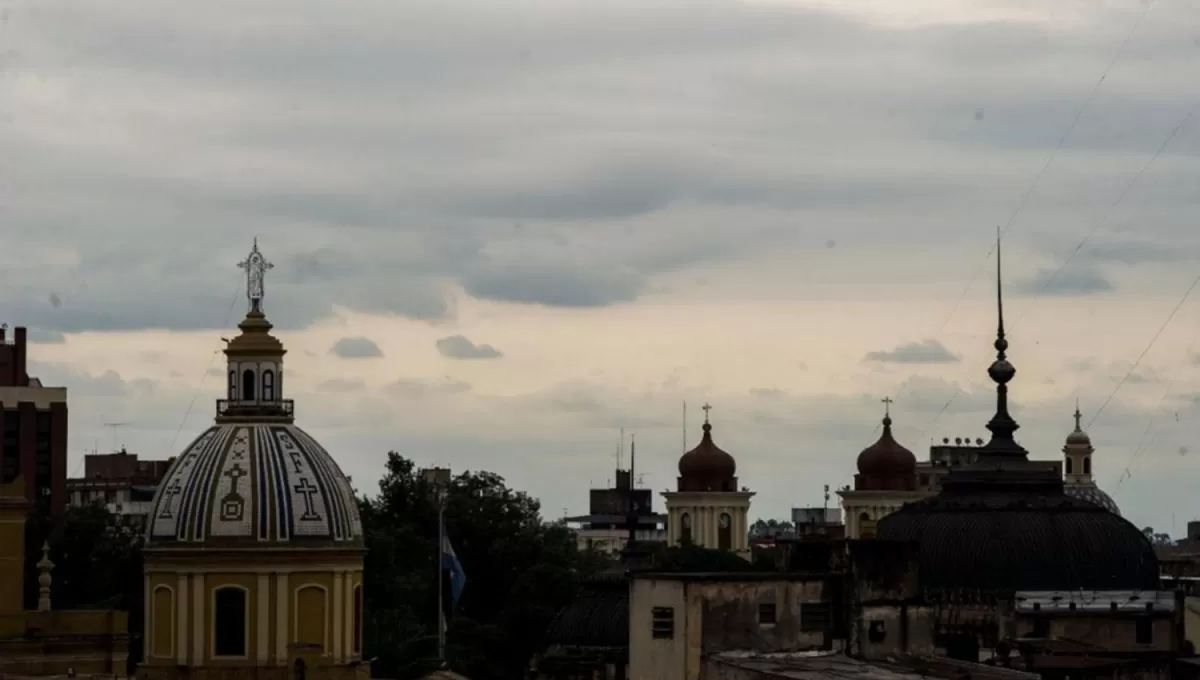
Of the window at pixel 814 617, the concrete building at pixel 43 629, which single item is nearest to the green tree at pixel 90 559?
the concrete building at pixel 43 629

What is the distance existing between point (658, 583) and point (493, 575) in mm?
47024

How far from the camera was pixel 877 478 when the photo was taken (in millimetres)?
176125

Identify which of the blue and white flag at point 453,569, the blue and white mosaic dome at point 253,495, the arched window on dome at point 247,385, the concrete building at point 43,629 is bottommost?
the concrete building at point 43,629

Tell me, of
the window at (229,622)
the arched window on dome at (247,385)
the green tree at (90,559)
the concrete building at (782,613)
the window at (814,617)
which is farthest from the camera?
the green tree at (90,559)

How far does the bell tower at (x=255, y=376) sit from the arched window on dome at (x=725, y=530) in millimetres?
96271

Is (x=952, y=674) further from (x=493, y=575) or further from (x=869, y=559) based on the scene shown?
(x=493, y=575)

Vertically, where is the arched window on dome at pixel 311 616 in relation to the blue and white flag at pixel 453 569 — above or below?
below

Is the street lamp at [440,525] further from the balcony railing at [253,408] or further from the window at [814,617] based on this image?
the window at [814,617]

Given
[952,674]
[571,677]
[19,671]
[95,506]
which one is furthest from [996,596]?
[95,506]

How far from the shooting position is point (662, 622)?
221ft

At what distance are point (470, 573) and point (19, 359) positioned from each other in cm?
3647

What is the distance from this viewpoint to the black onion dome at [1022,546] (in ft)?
266

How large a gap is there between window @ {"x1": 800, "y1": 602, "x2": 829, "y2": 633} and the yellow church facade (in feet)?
44.5

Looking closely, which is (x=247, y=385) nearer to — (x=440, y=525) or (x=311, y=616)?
(x=311, y=616)
